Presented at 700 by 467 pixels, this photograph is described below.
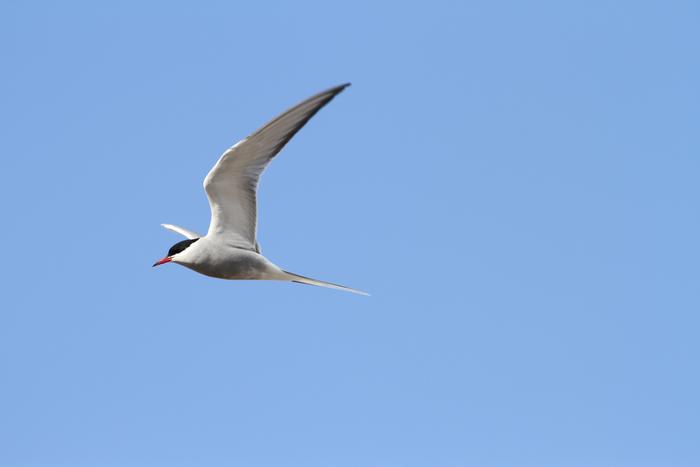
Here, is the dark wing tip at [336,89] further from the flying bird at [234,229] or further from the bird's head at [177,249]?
the bird's head at [177,249]

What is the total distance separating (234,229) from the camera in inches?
407

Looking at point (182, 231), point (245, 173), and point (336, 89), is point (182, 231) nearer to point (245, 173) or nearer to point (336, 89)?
point (245, 173)

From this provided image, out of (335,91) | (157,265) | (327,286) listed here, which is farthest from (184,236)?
(335,91)

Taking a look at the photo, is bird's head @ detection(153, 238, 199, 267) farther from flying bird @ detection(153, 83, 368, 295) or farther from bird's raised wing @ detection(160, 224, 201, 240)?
bird's raised wing @ detection(160, 224, 201, 240)

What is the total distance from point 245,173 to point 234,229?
86 cm

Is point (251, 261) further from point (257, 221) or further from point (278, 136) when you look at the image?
point (278, 136)

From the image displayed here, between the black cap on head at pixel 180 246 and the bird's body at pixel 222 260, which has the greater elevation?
the black cap on head at pixel 180 246

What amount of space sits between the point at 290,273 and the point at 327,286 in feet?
1.52

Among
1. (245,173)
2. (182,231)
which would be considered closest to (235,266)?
(245,173)

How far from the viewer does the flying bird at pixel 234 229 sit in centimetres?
957

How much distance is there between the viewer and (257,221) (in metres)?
10.3

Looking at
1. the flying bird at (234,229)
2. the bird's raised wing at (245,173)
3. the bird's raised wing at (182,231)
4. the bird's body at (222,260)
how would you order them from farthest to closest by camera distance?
the bird's raised wing at (182,231), the bird's body at (222,260), the flying bird at (234,229), the bird's raised wing at (245,173)

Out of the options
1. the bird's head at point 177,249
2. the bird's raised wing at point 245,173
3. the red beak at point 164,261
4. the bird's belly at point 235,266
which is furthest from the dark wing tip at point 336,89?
the red beak at point 164,261

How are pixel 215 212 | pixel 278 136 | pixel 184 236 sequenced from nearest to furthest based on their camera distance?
pixel 278 136 → pixel 215 212 → pixel 184 236
